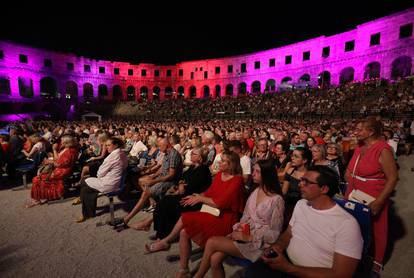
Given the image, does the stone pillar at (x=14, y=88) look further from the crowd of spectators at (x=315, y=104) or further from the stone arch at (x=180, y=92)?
the stone arch at (x=180, y=92)

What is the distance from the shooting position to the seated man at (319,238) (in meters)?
1.84

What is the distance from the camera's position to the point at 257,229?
98.7 inches

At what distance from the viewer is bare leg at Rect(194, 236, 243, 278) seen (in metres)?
2.44

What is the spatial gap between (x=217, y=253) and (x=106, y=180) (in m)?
2.99

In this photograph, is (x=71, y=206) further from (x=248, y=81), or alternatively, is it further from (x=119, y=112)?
(x=248, y=81)

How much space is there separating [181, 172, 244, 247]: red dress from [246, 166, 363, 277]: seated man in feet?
2.71

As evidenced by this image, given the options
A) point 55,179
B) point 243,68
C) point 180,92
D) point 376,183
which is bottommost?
point 55,179

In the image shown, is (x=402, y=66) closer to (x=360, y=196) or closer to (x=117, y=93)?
(x=360, y=196)

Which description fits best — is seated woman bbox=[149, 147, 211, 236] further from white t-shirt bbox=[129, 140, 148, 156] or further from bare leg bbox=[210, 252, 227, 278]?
white t-shirt bbox=[129, 140, 148, 156]

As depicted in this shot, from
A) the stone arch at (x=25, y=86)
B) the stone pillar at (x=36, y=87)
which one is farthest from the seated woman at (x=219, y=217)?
the stone arch at (x=25, y=86)

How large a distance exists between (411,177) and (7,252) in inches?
421

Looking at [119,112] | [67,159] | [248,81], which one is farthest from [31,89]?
[67,159]

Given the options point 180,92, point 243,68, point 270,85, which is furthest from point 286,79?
point 180,92

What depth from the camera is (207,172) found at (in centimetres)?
405
